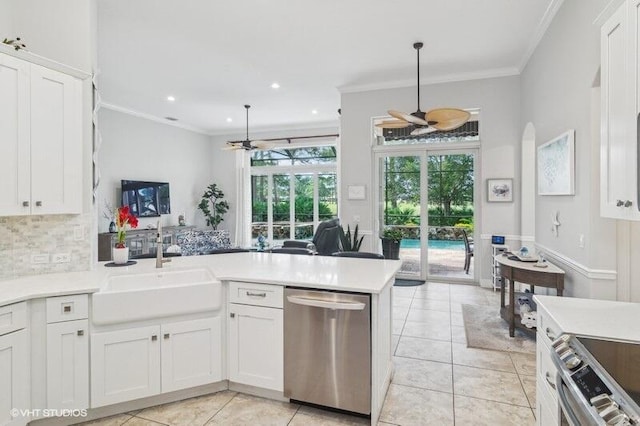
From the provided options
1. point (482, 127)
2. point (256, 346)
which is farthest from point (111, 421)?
point (482, 127)

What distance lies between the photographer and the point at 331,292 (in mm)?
2123

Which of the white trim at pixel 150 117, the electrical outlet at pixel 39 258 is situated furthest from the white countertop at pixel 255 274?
the white trim at pixel 150 117

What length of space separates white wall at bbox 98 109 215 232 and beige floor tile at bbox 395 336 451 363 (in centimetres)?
567

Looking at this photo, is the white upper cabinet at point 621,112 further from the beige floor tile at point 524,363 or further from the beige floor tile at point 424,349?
the beige floor tile at point 424,349

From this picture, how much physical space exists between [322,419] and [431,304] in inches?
110

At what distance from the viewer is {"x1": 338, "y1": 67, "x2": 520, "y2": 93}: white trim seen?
16.5 ft

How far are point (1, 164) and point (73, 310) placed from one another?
1.03 meters

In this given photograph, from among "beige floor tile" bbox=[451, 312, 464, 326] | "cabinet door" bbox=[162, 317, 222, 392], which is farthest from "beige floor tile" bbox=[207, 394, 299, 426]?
"beige floor tile" bbox=[451, 312, 464, 326]

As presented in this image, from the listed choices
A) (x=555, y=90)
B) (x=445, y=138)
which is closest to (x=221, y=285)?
(x=555, y=90)

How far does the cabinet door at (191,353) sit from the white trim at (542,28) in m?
4.21

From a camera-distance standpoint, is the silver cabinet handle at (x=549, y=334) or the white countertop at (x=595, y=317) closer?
the white countertop at (x=595, y=317)

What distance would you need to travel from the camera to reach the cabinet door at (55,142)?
7.46 feet

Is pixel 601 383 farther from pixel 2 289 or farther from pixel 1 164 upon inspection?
pixel 1 164

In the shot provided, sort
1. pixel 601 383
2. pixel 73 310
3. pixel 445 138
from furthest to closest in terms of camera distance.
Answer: pixel 445 138 < pixel 73 310 < pixel 601 383
